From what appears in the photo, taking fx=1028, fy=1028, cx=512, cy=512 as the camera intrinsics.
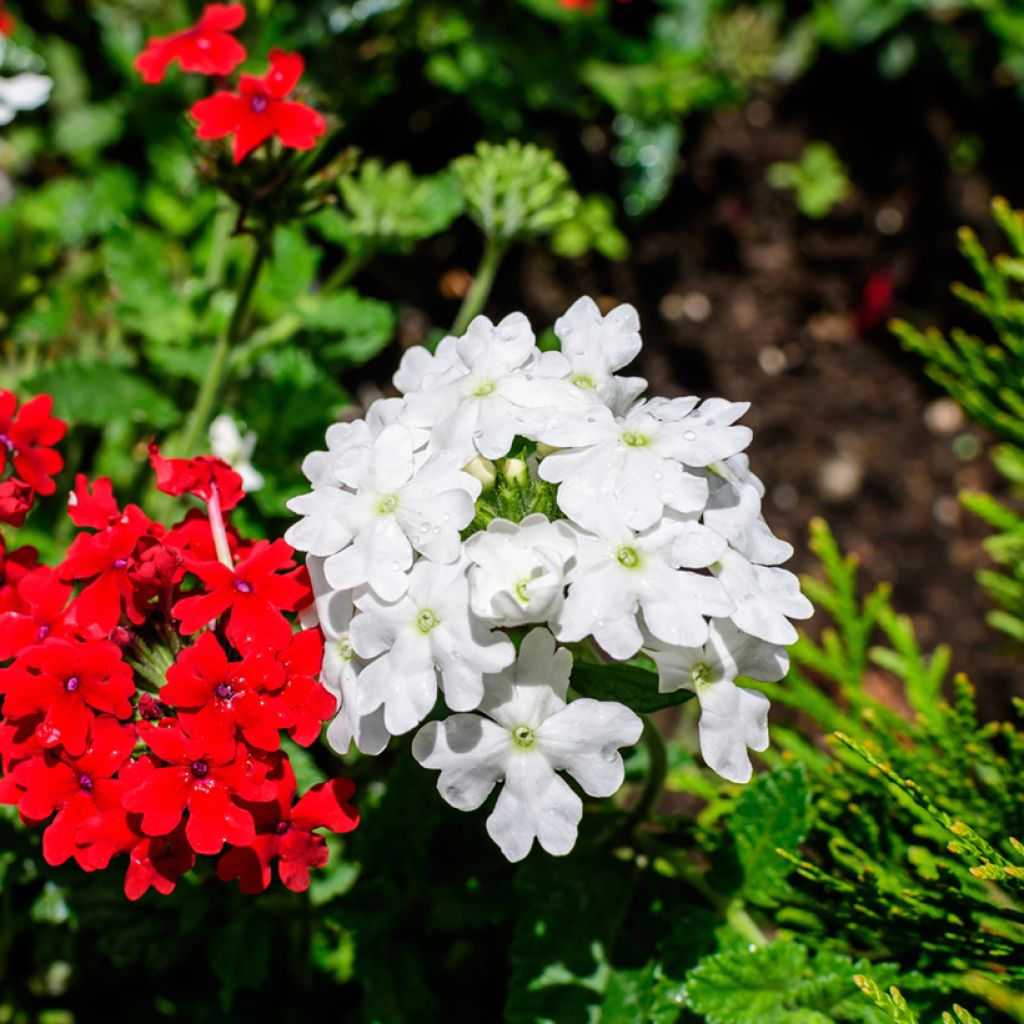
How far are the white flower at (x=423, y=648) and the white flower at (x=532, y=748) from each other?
55 mm

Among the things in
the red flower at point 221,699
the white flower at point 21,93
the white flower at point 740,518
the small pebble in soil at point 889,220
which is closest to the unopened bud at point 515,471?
A: the white flower at point 740,518

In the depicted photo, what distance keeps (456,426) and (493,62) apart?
206cm

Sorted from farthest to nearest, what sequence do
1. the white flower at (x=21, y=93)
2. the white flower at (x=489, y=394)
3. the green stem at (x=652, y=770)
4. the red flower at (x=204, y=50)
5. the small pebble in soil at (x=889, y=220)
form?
the small pebble in soil at (x=889, y=220), the white flower at (x=21, y=93), the red flower at (x=204, y=50), the green stem at (x=652, y=770), the white flower at (x=489, y=394)

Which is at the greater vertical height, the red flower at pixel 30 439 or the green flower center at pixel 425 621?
the green flower center at pixel 425 621

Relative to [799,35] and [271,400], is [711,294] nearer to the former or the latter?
[799,35]

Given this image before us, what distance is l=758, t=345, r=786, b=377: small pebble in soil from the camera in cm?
325

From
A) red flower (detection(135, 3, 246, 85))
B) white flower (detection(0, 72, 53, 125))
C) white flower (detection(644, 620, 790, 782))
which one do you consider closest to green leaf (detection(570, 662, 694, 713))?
white flower (detection(644, 620, 790, 782))

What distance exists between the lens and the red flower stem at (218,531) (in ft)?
4.00

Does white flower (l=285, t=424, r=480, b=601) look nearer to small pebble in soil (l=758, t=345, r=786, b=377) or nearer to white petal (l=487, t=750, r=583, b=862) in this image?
white petal (l=487, t=750, r=583, b=862)

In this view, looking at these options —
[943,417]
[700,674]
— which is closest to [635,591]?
[700,674]

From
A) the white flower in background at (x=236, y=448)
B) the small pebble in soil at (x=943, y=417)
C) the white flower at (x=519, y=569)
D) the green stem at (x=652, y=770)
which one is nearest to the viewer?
the white flower at (x=519, y=569)

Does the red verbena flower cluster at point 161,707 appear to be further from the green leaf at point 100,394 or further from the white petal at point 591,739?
the green leaf at point 100,394

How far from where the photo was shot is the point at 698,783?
167cm

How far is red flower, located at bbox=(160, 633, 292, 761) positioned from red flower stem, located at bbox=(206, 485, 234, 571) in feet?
0.48
